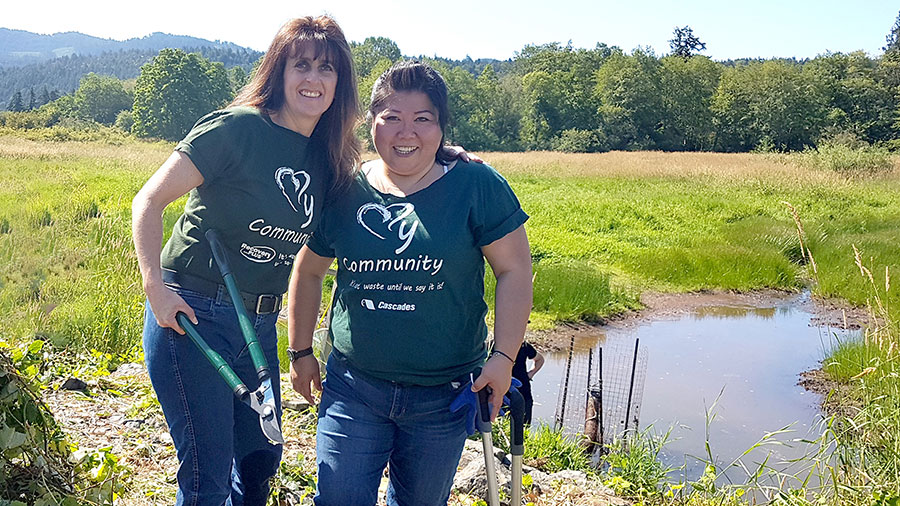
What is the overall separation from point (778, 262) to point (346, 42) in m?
12.8

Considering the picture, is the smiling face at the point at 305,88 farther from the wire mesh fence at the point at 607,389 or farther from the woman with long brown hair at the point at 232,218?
the wire mesh fence at the point at 607,389

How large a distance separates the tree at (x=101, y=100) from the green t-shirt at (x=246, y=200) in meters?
86.9

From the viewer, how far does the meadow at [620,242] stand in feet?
18.1

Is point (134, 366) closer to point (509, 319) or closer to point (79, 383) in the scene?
point (79, 383)

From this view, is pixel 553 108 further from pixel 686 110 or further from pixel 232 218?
pixel 232 218

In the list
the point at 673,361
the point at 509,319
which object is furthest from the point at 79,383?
the point at 673,361

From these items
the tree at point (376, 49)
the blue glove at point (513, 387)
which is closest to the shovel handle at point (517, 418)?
the blue glove at point (513, 387)

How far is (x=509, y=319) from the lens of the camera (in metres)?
2.26

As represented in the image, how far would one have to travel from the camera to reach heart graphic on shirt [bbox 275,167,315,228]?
2.22m

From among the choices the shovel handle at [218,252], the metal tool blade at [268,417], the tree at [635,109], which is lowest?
the metal tool blade at [268,417]

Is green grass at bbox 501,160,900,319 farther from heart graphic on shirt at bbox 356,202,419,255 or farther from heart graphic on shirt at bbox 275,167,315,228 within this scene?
heart graphic on shirt at bbox 275,167,315,228

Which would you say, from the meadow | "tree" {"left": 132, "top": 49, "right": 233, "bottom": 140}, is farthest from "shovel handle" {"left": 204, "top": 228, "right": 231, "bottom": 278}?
"tree" {"left": 132, "top": 49, "right": 233, "bottom": 140}

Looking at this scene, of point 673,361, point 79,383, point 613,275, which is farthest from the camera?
point 613,275

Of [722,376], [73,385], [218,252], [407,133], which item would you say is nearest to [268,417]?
[218,252]
